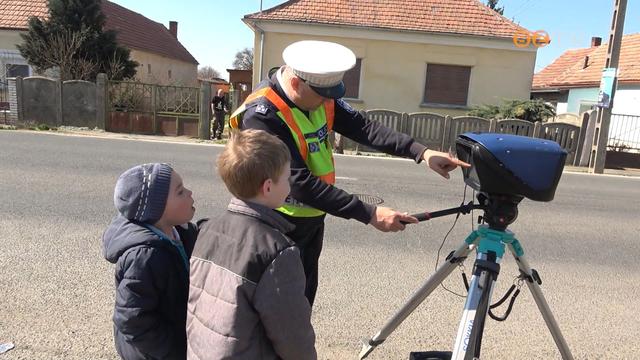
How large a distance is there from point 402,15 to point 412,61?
173 cm

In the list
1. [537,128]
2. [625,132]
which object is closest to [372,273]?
[537,128]

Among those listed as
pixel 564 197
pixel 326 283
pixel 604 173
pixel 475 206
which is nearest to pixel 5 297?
pixel 326 283

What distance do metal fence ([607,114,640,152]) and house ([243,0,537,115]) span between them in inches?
132

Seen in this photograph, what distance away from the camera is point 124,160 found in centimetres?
969

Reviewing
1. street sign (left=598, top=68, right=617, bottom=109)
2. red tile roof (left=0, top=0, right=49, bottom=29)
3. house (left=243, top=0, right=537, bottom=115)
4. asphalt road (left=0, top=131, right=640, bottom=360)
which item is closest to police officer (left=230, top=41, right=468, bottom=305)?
asphalt road (left=0, top=131, right=640, bottom=360)

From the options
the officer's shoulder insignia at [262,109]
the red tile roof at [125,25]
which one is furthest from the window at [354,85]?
the officer's shoulder insignia at [262,109]

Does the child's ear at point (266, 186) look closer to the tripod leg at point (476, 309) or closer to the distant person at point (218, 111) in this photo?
the tripod leg at point (476, 309)

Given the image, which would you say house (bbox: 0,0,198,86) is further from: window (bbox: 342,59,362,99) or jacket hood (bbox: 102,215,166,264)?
jacket hood (bbox: 102,215,166,264)

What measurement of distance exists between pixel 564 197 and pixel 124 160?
7.85 meters

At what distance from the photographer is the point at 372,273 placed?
427 cm

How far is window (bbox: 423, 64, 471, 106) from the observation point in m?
18.0

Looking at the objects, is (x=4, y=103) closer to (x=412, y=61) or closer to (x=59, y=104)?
(x=59, y=104)

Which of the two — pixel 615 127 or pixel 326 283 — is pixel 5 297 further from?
pixel 615 127

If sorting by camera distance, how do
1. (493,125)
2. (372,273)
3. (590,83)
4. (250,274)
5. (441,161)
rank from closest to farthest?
(250,274) < (441,161) < (372,273) < (493,125) < (590,83)
